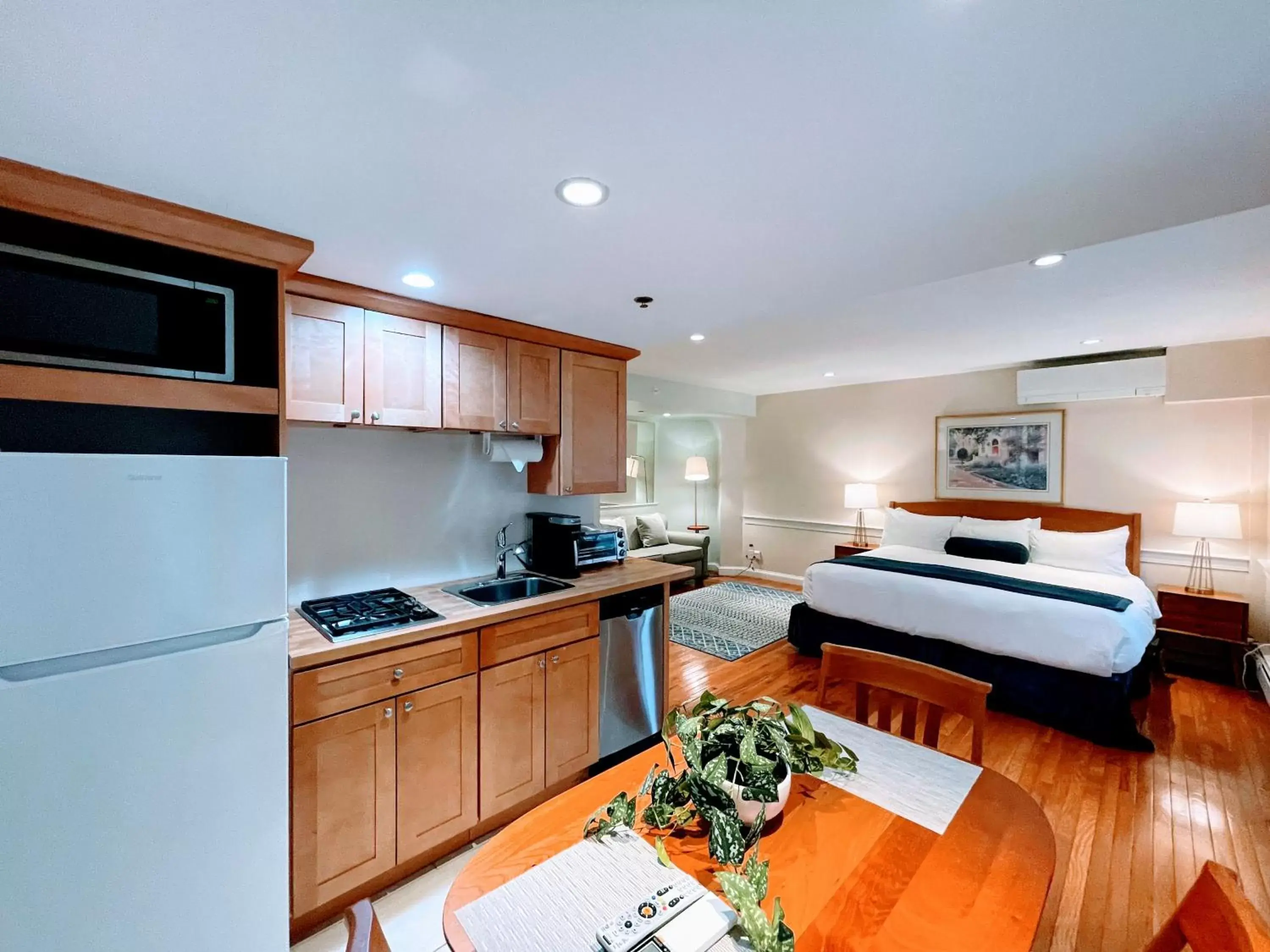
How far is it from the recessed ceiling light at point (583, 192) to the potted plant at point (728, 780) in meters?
1.27

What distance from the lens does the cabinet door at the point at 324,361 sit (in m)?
1.85

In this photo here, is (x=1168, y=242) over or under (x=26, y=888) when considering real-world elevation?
over

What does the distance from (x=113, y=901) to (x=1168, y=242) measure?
406 cm

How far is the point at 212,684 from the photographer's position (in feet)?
4.40

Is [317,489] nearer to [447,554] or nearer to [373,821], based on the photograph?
[447,554]

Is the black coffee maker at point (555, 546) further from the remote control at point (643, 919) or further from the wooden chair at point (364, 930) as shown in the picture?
the wooden chair at point (364, 930)

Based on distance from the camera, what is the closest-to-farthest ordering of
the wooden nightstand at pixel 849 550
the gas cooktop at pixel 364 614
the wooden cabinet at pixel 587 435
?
Answer: the gas cooktop at pixel 364 614 → the wooden cabinet at pixel 587 435 → the wooden nightstand at pixel 849 550

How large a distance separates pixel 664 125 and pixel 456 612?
182cm

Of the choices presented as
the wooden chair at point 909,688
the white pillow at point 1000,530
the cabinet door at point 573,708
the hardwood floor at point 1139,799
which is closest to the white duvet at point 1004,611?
→ the white pillow at point 1000,530

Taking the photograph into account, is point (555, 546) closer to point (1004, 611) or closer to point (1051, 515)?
point (1004, 611)

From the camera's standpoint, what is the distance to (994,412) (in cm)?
499

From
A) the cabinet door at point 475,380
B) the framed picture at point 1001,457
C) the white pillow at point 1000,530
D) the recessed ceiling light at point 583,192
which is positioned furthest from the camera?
the framed picture at point 1001,457

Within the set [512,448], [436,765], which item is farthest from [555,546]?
[436,765]

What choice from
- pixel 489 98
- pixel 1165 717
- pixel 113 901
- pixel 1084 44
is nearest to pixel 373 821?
pixel 113 901
